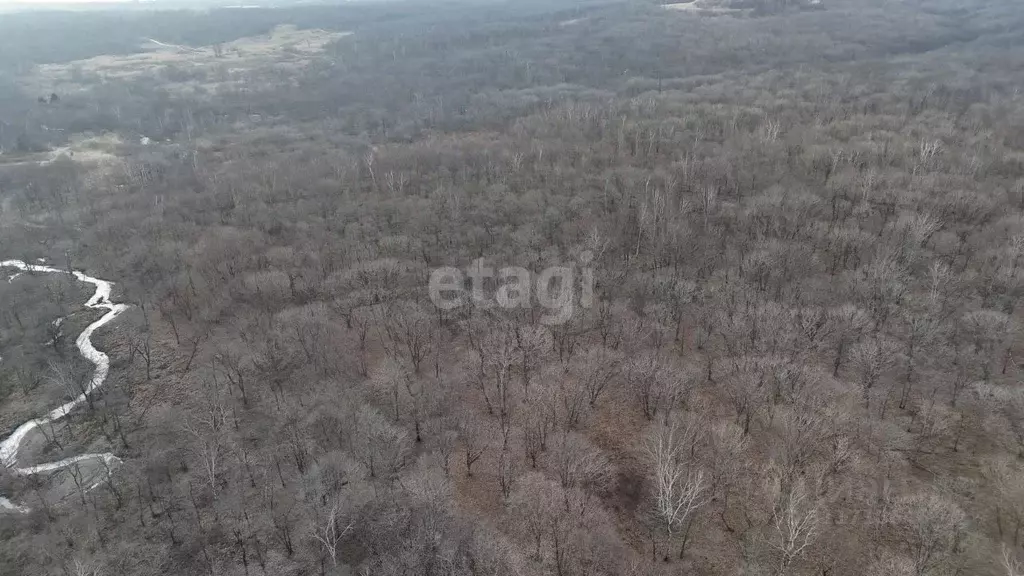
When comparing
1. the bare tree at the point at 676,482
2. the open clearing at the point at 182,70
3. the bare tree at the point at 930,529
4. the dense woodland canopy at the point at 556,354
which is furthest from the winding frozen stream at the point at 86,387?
the open clearing at the point at 182,70

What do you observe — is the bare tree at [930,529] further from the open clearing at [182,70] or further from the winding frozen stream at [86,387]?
the open clearing at [182,70]

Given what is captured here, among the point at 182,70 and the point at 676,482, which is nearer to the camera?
the point at 676,482

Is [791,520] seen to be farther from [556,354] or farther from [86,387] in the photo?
[86,387]

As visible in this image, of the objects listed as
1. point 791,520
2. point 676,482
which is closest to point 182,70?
point 676,482

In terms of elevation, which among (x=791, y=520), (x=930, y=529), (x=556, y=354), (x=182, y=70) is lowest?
(x=930, y=529)

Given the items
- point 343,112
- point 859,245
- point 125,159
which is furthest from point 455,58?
point 859,245

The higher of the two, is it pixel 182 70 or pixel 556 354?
pixel 182 70

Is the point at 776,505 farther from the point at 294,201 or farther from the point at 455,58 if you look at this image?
the point at 455,58
